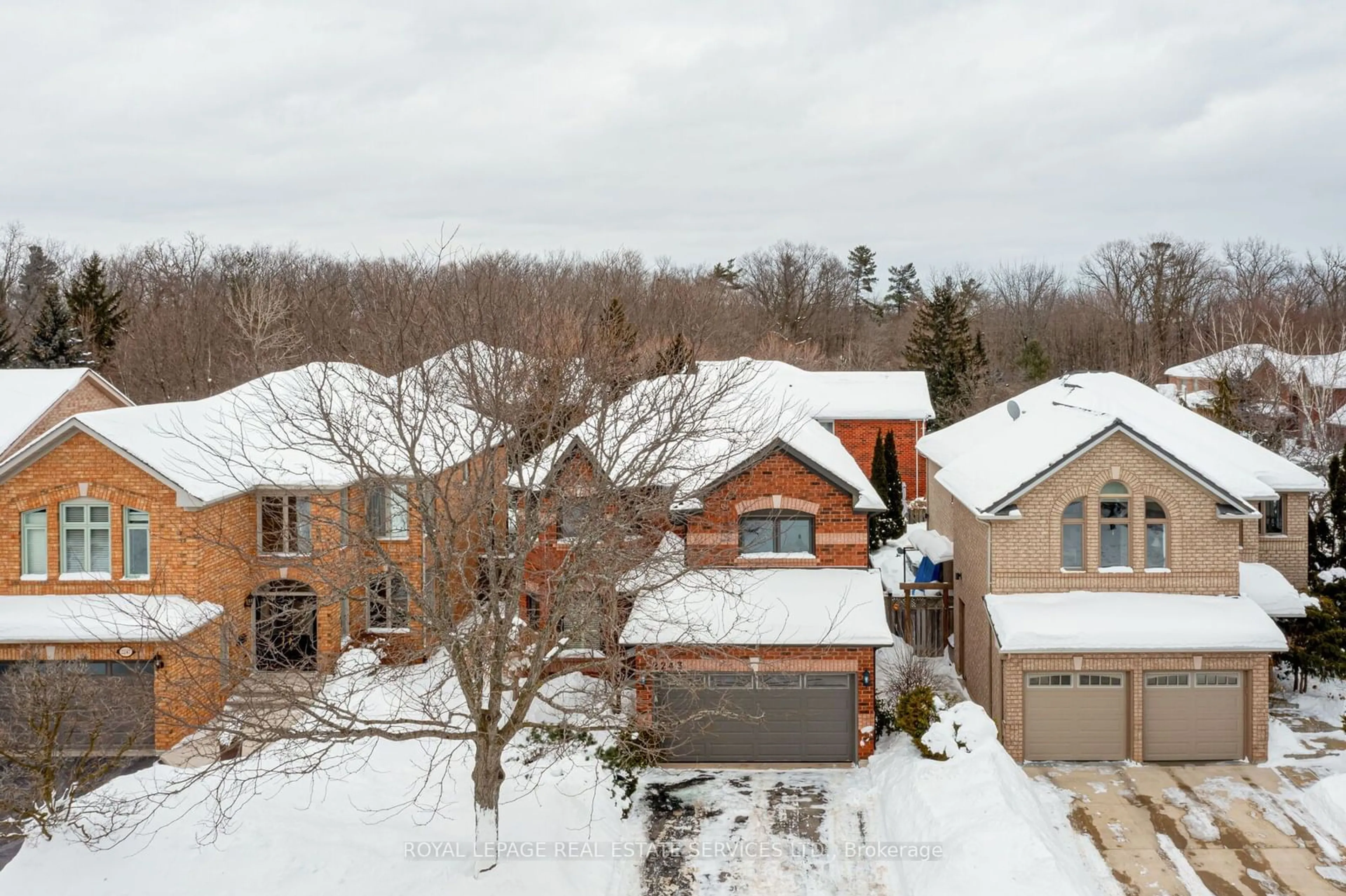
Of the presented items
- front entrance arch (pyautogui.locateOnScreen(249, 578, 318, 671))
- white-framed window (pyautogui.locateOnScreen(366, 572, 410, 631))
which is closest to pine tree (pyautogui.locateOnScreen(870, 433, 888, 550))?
white-framed window (pyautogui.locateOnScreen(366, 572, 410, 631))

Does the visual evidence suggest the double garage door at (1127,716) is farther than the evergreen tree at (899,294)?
No

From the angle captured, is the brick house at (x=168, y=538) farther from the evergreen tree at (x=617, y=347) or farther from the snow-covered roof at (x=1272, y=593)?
the snow-covered roof at (x=1272, y=593)

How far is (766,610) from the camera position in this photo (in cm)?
1803

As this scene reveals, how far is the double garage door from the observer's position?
17.8 metres

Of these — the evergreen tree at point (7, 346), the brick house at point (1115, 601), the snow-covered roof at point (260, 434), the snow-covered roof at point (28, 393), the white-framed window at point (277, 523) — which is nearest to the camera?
the snow-covered roof at point (260, 434)

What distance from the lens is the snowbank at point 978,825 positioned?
12836 mm

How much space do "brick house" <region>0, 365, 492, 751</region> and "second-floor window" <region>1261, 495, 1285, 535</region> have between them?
1762cm

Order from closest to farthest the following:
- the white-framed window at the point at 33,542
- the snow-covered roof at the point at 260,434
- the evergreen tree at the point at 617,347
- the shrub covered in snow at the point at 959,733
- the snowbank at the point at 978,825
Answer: the snowbank at the point at 978,825 < the shrub covered in snow at the point at 959,733 < the snow-covered roof at the point at 260,434 < the evergreen tree at the point at 617,347 < the white-framed window at the point at 33,542

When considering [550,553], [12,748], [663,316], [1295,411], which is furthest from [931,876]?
[1295,411]

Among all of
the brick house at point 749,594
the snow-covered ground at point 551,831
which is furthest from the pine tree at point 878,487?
the snow-covered ground at point 551,831

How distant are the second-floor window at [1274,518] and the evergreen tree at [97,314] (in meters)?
47.6

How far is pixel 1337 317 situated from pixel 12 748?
74286mm

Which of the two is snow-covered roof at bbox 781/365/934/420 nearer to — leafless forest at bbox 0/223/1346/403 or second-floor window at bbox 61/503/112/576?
leafless forest at bbox 0/223/1346/403

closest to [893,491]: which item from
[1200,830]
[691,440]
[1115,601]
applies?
[1115,601]
